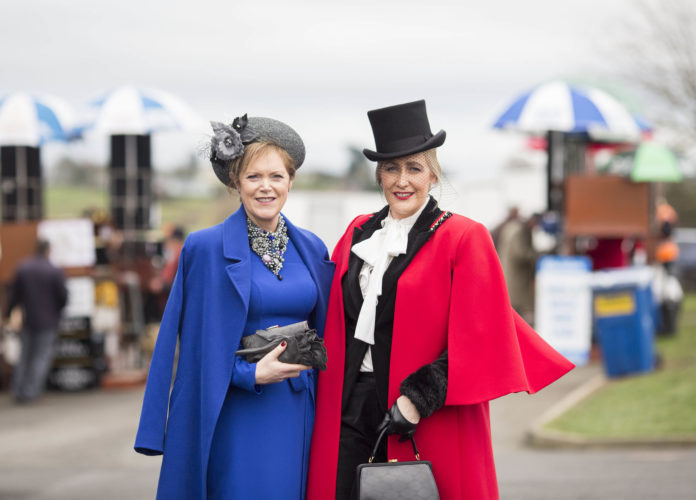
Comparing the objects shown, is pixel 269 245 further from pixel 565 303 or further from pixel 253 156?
pixel 565 303

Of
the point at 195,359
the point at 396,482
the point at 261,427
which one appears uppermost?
the point at 195,359

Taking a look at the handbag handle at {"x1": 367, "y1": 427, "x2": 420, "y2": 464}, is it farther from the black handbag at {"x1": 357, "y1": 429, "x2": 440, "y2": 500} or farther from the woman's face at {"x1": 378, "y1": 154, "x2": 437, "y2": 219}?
the woman's face at {"x1": 378, "y1": 154, "x2": 437, "y2": 219}

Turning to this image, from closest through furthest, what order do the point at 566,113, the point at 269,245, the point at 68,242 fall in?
the point at 269,245, the point at 68,242, the point at 566,113

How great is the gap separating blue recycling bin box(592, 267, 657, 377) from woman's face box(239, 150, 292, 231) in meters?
7.77

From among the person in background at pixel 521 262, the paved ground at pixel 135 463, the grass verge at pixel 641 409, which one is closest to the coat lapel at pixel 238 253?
the paved ground at pixel 135 463

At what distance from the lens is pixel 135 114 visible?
10664 mm

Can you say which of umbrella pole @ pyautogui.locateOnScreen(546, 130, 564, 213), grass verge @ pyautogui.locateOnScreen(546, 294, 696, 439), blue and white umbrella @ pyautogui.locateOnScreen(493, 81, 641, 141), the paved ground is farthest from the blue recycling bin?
umbrella pole @ pyautogui.locateOnScreen(546, 130, 564, 213)

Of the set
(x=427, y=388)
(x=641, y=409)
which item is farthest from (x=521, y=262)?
(x=427, y=388)

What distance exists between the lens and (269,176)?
3418 millimetres

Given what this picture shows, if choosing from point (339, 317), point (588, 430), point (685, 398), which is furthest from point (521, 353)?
point (685, 398)

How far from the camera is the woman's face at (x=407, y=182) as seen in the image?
135 inches

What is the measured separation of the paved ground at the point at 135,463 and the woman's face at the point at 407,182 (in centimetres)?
359

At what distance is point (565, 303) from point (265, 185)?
865 centimetres

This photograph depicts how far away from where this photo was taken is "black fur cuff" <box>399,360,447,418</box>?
3240 mm
